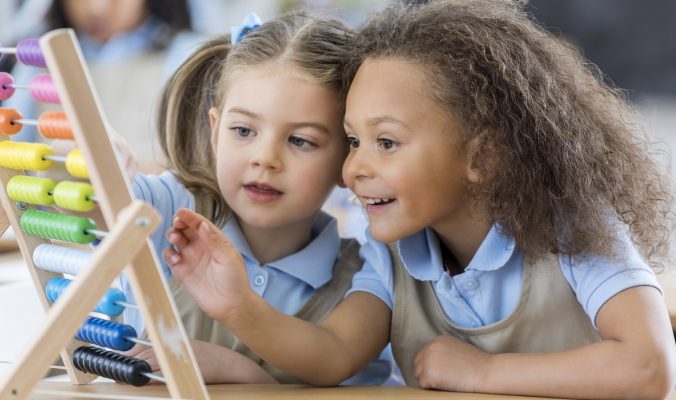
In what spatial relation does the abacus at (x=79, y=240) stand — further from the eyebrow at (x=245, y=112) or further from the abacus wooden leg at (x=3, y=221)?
the eyebrow at (x=245, y=112)

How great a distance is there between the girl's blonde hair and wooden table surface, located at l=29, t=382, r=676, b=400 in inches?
15.4

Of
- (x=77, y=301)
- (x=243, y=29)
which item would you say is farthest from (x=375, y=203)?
(x=77, y=301)

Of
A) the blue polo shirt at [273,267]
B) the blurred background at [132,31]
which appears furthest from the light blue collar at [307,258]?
the blurred background at [132,31]

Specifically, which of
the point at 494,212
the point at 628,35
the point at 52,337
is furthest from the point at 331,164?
the point at 628,35

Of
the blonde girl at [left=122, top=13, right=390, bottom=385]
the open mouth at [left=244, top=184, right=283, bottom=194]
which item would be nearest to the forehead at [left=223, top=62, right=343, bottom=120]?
the blonde girl at [left=122, top=13, right=390, bottom=385]

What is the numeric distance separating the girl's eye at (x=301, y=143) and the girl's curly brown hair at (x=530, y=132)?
0.18m

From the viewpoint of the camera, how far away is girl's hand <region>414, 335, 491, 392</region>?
1.25 metres

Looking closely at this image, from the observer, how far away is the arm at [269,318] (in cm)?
112

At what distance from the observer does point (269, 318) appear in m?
1.23

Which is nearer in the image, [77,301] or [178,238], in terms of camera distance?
[77,301]

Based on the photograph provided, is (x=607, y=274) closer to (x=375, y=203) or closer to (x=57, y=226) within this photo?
(x=375, y=203)

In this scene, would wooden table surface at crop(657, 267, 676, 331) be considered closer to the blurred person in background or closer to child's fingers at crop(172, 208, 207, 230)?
child's fingers at crop(172, 208, 207, 230)

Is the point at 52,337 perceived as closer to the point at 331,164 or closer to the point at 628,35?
the point at 331,164

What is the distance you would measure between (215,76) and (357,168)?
452 mm
